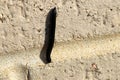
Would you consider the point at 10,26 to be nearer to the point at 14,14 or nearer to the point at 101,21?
the point at 14,14

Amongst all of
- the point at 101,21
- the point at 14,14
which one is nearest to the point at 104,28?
the point at 101,21

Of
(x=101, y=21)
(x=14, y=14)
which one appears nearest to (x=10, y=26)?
(x=14, y=14)

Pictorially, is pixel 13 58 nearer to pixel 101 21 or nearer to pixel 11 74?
pixel 11 74
